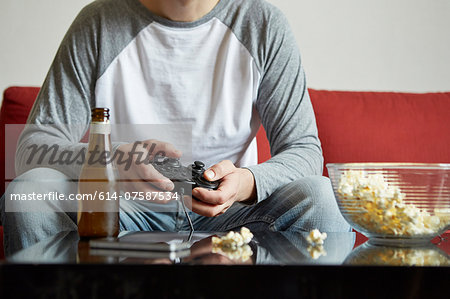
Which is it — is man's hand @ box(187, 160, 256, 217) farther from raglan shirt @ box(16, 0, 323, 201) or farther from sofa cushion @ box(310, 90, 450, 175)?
sofa cushion @ box(310, 90, 450, 175)

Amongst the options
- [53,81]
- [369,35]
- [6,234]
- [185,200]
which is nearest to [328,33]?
[369,35]

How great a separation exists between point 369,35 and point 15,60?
1.44 metres

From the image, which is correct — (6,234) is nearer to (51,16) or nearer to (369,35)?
(51,16)

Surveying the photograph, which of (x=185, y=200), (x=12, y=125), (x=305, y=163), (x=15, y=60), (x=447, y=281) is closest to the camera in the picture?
(x=447, y=281)

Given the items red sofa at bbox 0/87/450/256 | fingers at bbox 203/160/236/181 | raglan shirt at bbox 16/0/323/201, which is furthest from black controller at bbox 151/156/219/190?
red sofa at bbox 0/87/450/256

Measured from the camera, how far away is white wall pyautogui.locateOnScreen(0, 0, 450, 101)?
81.7 inches

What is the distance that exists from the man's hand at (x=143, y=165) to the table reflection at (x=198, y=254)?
0.17 m

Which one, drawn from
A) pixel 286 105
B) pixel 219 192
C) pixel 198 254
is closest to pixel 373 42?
pixel 286 105

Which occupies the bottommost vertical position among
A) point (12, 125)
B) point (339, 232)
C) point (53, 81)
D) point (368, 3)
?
point (12, 125)

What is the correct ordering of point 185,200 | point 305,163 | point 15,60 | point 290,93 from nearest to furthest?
point 185,200 → point 305,163 → point 290,93 → point 15,60

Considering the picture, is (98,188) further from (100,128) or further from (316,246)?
(316,246)

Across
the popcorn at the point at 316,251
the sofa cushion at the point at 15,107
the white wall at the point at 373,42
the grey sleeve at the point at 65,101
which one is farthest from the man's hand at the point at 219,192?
the white wall at the point at 373,42

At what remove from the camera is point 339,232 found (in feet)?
3.05

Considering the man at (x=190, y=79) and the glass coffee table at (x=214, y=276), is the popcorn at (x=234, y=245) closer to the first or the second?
the glass coffee table at (x=214, y=276)
